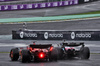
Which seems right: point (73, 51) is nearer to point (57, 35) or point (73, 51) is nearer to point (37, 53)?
point (37, 53)

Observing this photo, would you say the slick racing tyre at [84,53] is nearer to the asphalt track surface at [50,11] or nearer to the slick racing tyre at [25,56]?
the slick racing tyre at [25,56]

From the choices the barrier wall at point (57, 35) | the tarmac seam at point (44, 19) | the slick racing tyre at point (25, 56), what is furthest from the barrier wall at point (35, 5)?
the slick racing tyre at point (25, 56)

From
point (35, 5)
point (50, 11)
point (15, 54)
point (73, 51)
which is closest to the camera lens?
point (15, 54)

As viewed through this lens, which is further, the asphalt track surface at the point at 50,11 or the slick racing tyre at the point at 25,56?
the asphalt track surface at the point at 50,11

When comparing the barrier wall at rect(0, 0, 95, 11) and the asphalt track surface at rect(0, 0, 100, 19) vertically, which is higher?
the barrier wall at rect(0, 0, 95, 11)

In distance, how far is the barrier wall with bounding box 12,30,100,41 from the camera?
33000 mm

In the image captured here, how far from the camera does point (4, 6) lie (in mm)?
58000

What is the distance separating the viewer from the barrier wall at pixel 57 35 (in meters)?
33.0

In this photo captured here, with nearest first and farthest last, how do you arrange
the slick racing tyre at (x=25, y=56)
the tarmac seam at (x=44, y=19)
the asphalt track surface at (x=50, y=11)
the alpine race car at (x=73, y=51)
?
the slick racing tyre at (x=25, y=56), the alpine race car at (x=73, y=51), the tarmac seam at (x=44, y=19), the asphalt track surface at (x=50, y=11)

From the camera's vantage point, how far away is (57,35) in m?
34.0

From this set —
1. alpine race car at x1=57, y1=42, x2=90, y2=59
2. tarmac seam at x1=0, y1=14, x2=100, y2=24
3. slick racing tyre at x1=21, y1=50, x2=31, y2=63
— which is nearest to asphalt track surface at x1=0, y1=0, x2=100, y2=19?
tarmac seam at x1=0, y1=14, x2=100, y2=24

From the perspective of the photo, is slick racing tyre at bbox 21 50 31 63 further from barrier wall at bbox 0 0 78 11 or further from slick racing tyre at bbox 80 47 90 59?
barrier wall at bbox 0 0 78 11

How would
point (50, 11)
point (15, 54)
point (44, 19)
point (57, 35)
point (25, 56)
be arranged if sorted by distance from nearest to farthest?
point (25, 56), point (15, 54), point (57, 35), point (44, 19), point (50, 11)

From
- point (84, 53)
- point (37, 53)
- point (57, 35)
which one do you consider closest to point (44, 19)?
point (57, 35)
